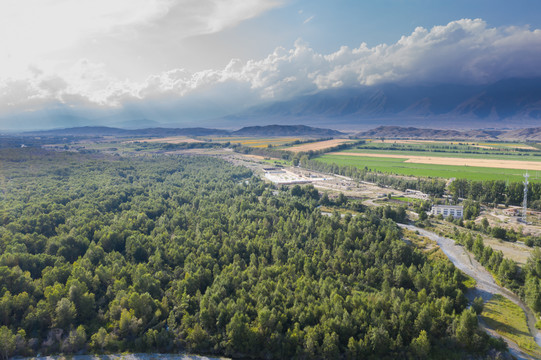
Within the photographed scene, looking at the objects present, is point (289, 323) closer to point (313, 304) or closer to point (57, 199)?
point (313, 304)

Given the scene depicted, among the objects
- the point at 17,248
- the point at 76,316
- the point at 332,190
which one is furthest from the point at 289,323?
the point at 332,190

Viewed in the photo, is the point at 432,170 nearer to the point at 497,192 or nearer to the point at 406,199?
the point at 497,192

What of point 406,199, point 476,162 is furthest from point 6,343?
point 476,162

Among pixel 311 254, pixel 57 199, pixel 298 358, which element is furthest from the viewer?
pixel 57 199

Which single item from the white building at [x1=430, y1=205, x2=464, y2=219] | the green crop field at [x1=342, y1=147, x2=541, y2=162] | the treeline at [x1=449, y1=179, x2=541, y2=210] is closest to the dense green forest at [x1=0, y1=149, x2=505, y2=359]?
the white building at [x1=430, y1=205, x2=464, y2=219]

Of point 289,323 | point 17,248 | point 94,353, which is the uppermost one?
point 17,248

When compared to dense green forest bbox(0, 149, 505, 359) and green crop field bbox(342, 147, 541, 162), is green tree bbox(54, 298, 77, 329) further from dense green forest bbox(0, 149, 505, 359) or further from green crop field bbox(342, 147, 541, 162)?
green crop field bbox(342, 147, 541, 162)
